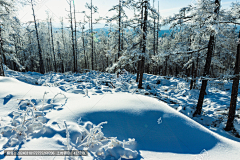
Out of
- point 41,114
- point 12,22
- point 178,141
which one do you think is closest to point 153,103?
point 178,141

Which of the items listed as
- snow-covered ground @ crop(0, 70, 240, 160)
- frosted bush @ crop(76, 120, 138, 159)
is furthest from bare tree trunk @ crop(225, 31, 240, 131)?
frosted bush @ crop(76, 120, 138, 159)

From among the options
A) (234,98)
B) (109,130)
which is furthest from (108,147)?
(234,98)

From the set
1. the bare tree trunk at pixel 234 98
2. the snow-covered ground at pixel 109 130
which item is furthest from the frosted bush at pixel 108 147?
the bare tree trunk at pixel 234 98

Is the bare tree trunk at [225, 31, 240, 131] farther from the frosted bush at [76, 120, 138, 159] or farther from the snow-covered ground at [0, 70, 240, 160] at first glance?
the frosted bush at [76, 120, 138, 159]

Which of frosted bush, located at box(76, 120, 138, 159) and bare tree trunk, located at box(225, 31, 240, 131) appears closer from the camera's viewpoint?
frosted bush, located at box(76, 120, 138, 159)

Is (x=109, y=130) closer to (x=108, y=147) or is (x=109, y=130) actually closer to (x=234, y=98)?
(x=108, y=147)

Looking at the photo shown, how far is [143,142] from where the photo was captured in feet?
7.95

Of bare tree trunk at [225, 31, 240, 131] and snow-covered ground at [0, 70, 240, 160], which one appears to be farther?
bare tree trunk at [225, 31, 240, 131]

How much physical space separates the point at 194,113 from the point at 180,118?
5826 mm

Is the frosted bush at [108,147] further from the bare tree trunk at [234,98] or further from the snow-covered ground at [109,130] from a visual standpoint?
the bare tree trunk at [234,98]

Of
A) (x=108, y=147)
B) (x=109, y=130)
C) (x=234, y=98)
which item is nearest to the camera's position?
(x=108, y=147)

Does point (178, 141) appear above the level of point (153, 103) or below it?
below

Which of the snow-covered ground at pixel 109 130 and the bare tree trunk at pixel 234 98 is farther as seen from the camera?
the bare tree trunk at pixel 234 98

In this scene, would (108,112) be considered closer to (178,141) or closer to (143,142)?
(143,142)
